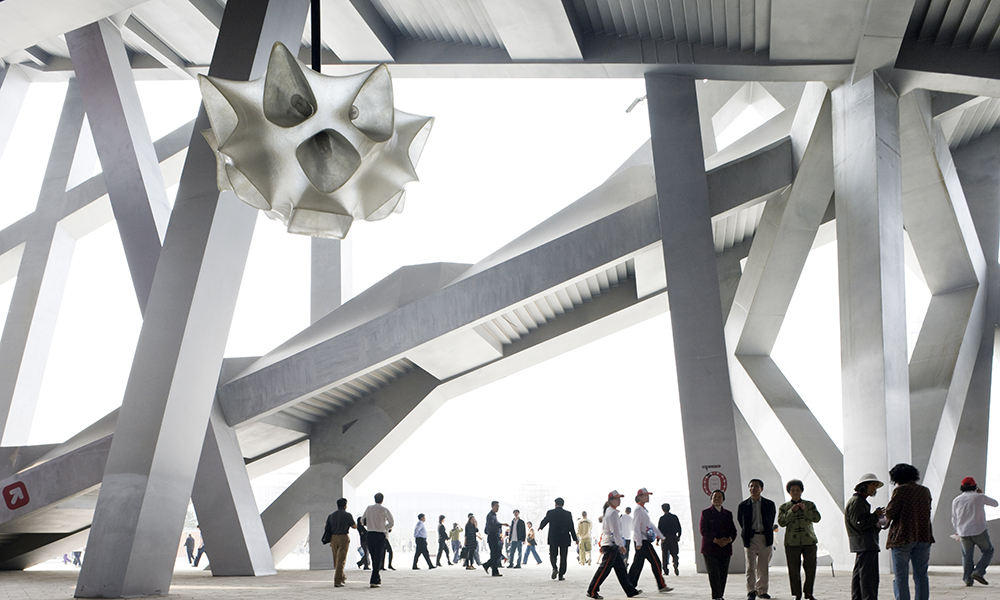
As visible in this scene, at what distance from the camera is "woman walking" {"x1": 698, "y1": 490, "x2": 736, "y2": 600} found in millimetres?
7001

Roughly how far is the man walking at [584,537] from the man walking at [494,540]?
12.4ft

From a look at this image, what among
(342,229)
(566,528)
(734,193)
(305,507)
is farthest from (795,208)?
(305,507)

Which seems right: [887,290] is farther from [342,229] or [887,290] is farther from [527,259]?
[342,229]

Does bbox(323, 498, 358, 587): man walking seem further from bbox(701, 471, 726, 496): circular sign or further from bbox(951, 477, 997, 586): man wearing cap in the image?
bbox(951, 477, 997, 586): man wearing cap

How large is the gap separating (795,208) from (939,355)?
3.39m

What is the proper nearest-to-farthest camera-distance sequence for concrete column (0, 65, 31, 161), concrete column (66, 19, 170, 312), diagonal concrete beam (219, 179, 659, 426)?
concrete column (66, 19, 170, 312)
diagonal concrete beam (219, 179, 659, 426)
concrete column (0, 65, 31, 161)

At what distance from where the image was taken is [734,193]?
13508 mm

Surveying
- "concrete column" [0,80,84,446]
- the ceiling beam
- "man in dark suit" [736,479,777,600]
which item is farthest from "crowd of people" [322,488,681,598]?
"concrete column" [0,80,84,446]

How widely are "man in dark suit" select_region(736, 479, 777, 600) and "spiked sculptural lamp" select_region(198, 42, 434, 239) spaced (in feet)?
13.7

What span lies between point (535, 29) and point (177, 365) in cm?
715

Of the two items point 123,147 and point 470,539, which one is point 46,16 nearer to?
point 123,147

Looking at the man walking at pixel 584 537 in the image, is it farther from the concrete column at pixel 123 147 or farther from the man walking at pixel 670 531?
the concrete column at pixel 123 147

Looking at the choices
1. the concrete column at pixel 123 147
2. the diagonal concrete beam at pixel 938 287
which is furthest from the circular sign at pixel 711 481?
the concrete column at pixel 123 147

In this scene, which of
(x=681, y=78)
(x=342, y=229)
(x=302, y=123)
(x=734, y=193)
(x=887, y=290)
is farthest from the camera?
(x=734, y=193)
